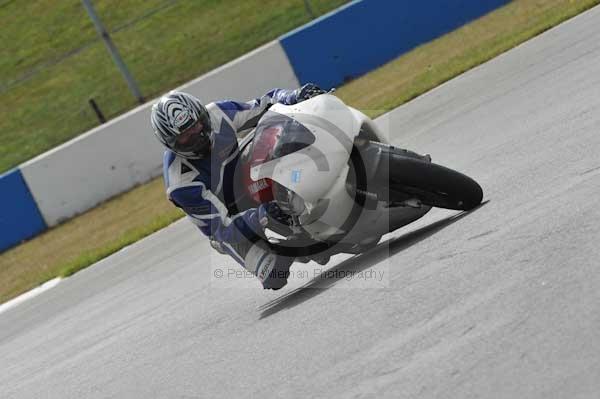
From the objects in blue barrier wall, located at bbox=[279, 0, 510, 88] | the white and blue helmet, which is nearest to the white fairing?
the white and blue helmet

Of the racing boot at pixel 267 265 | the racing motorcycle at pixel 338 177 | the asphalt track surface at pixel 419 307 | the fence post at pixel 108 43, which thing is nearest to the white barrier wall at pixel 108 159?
the fence post at pixel 108 43

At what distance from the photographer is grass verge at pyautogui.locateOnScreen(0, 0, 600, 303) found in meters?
14.8

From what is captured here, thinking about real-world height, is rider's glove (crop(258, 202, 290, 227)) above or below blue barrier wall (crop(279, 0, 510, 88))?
above

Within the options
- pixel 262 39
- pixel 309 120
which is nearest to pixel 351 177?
pixel 309 120

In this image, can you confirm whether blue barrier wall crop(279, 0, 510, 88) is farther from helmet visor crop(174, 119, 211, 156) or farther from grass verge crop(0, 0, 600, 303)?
helmet visor crop(174, 119, 211, 156)

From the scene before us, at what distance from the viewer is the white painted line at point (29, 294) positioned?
12961 millimetres

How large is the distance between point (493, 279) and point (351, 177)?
1499 mm

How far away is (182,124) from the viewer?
22.6 feet

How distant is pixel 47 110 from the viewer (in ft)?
73.4

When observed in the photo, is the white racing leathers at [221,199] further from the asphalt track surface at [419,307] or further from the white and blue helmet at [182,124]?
the asphalt track surface at [419,307]

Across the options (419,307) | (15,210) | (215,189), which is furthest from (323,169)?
(15,210)

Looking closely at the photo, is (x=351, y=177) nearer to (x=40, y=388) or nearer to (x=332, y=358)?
(x=332, y=358)

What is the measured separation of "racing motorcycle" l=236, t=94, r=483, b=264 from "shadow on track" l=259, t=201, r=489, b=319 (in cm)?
20

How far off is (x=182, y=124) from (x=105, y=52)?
17634mm
